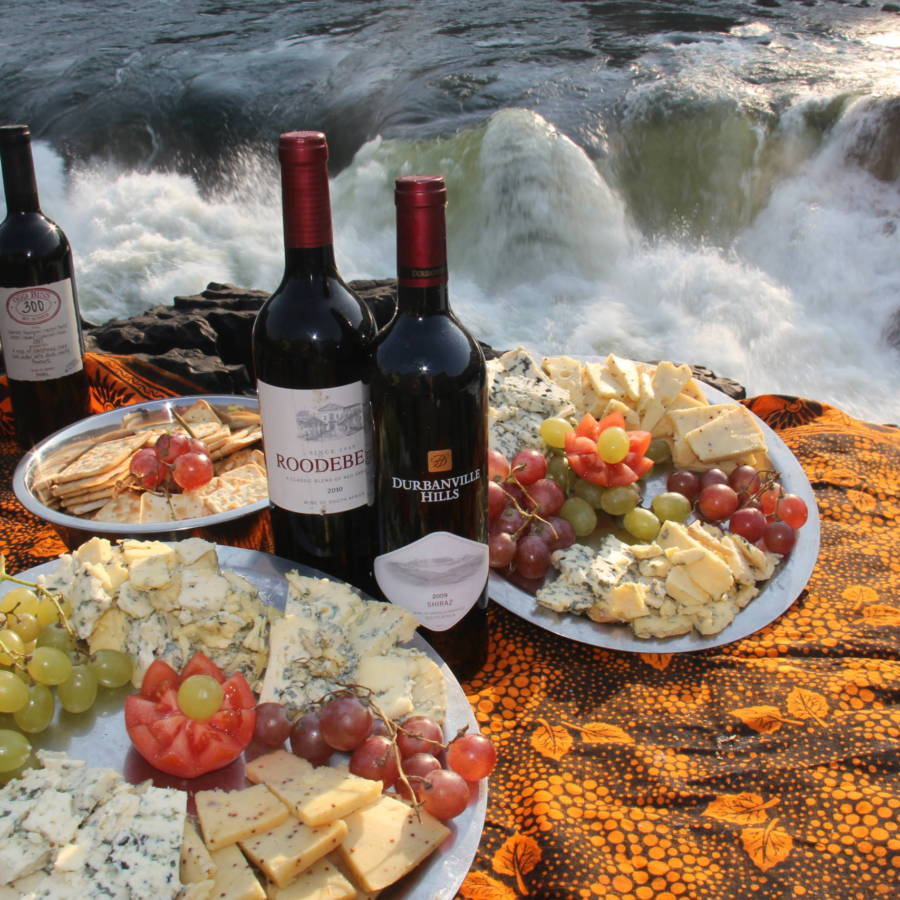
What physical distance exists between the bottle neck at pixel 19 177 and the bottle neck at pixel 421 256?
981mm

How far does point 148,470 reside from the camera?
1.44 metres

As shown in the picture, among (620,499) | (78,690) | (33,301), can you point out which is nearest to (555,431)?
(620,499)

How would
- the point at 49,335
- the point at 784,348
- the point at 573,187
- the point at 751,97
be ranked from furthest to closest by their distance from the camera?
1. the point at 751,97
2. the point at 573,187
3. the point at 784,348
4. the point at 49,335

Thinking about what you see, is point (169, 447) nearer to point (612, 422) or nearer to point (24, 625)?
point (24, 625)

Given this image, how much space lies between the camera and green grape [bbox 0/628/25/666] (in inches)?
43.1

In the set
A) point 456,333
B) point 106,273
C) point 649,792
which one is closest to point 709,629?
point 649,792

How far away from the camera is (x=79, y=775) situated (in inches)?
35.8

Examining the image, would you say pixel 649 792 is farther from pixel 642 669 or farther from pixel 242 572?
pixel 242 572

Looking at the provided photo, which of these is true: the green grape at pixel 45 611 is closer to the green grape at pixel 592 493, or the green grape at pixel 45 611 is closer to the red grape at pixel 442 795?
the red grape at pixel 442 795

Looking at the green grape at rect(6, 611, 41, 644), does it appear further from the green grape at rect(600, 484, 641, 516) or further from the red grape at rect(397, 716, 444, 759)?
the green grape at rect(600, 484, 641, 516)

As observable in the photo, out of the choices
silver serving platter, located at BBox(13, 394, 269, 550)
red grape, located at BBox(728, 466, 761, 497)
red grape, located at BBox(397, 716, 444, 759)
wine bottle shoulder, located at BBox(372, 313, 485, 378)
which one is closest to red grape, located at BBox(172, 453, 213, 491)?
silver serving platter, located at BBox(13, 394, 269, 550)

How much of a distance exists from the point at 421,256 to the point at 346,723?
0.51 m

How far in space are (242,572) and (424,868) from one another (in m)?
0.55

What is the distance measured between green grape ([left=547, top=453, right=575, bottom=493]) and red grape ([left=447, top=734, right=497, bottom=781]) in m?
0.68
